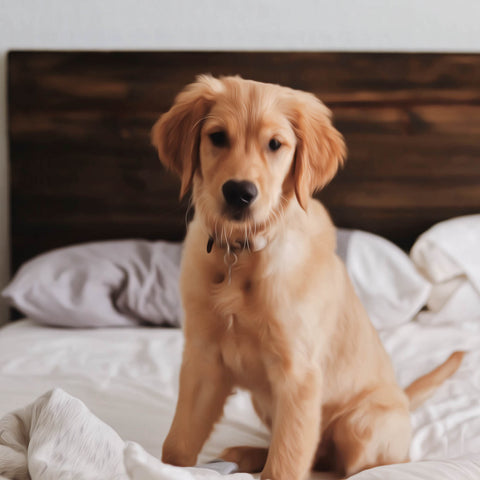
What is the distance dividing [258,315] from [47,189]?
74.7 inches

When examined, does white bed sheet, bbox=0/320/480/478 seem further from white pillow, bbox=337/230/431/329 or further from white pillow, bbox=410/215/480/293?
white pillow, bbox=410/215/480/293

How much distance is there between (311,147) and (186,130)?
0.25 meters

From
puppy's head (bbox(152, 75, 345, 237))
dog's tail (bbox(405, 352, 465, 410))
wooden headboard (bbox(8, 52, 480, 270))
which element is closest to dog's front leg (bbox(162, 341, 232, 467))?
puppy's head (bbox(152, 75, 345, 237))

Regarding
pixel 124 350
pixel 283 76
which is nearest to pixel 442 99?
pixel 283 76

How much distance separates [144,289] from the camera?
2330mm

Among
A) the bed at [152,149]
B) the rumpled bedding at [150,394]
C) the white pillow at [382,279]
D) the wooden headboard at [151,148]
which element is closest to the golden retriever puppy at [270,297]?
the rumpled bedding at [150,394]

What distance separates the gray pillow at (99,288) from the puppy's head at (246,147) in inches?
42.0

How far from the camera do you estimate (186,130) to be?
126cm

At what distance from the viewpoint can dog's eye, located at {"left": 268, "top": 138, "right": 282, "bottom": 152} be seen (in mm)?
1203

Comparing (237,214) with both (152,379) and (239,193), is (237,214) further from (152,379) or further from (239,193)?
(152,379)

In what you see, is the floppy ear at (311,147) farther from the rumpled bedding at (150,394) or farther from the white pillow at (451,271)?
the white pillow at (451,271)

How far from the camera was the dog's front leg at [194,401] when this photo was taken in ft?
4.18

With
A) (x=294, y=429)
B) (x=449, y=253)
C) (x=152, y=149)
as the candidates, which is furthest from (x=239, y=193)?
(x=152, y=149)

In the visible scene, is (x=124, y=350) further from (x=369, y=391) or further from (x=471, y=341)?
(x=471, y=341)
